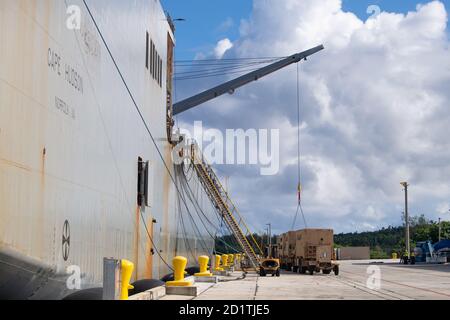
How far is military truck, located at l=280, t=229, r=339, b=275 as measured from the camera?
34750mm

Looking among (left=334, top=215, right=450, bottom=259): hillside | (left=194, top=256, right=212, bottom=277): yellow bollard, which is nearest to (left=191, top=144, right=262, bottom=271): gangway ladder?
(left=194, top=256, right=212, bottom=277): yellow bollard

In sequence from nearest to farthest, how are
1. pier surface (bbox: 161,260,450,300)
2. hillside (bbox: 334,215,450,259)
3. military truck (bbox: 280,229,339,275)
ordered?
pier surface (bbox: 161,260,450,300) < military truck (bbox: 280,229,339,275) < hillside (bbox: 334,215,450,259)

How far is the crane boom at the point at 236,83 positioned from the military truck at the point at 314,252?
9.58m

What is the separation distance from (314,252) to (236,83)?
10.8 m

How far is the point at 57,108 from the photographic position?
991 cm

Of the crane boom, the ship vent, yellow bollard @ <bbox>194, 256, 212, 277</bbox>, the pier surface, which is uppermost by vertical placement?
the crane boom

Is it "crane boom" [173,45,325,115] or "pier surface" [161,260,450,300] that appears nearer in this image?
"pier surface" [161,260,450,300]

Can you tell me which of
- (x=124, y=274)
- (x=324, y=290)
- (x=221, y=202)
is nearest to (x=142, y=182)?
(x=324, y=290)

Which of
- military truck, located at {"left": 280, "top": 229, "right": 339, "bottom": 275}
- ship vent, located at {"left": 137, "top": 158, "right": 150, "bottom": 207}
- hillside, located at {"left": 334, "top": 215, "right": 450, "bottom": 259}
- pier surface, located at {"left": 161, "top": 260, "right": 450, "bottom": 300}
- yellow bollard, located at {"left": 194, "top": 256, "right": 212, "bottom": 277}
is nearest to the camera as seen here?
pier surface, located at {"left": 161, "top": 260, "right": 450, "bottom": 300}

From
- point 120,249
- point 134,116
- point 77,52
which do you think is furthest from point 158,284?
point 77,52

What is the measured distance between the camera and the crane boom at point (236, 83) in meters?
33.6

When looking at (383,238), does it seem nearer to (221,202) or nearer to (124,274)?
(221,202)

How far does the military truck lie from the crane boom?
377 inches

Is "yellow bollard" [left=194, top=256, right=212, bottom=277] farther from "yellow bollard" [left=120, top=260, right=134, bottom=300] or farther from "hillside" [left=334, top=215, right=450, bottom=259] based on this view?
"hillside" [left=334, top=215, right=450, bottom=259]
